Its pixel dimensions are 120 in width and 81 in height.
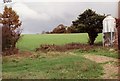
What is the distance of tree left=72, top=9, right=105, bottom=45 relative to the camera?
34453 mm

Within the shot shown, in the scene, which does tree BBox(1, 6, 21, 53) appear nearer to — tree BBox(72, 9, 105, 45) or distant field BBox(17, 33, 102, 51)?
distant field BBox(17, 33, 102, 51)

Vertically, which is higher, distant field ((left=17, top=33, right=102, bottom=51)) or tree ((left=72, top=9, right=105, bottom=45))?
tree ((left=72, top=9, right=105, bottom=45))

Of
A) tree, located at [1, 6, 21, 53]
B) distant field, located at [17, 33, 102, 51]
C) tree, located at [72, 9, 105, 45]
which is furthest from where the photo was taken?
distant field, located at [17, 33, 102, 51]

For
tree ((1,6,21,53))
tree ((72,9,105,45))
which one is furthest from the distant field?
tree ((72,9,105,45))

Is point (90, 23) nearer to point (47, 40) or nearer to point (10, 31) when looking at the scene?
point (47, 40)

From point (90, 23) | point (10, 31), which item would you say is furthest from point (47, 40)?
point (10, 31)

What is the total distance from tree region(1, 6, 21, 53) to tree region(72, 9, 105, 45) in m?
6.50

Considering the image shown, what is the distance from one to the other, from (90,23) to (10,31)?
10.3 metres

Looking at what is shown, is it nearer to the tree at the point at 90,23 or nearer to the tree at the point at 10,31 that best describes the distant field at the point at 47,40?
the tree at the point at 10,31

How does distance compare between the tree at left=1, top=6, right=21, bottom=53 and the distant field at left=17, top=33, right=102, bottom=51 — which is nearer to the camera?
the tree at left=1, top=6, right=21, bottom=53

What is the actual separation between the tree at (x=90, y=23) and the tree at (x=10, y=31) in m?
6.50

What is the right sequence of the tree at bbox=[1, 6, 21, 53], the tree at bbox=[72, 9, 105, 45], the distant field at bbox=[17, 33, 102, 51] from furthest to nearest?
the distant field at bbox=[17, 33, 102, 51] → the tree at bbox=[72, 9, 105, 45] → the tree at bbox=[1, 6, 21, 53]

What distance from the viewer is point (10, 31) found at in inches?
1078

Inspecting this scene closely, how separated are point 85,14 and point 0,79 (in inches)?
972
